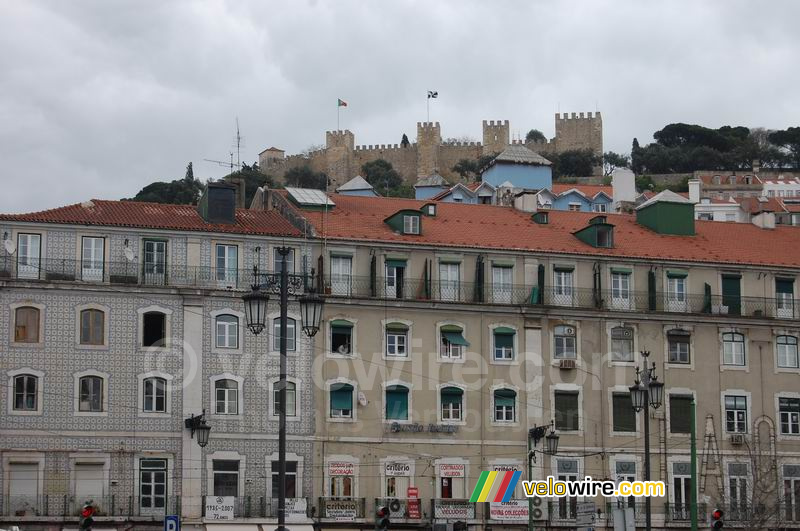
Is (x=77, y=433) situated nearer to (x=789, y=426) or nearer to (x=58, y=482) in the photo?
(x=58, y=482)

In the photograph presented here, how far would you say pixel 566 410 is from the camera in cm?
6038

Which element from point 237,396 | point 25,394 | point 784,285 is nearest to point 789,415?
point 784,285

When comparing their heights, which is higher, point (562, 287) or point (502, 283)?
point (502, 283)

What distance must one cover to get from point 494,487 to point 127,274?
1680 cm

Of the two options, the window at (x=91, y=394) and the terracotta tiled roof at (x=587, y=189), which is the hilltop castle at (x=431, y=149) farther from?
the window at (x=91, y=394)

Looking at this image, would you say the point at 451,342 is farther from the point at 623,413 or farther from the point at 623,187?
the point at 623,187

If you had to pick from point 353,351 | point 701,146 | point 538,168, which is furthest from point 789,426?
point 701,146

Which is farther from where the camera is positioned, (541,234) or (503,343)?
(541,234)

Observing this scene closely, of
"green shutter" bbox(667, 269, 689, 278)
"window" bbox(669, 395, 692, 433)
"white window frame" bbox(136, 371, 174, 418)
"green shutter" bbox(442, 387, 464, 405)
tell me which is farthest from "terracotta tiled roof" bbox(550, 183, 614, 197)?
"white window frame" bbox(136, 371, 174, 418)

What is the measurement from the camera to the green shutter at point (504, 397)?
59531 millimetres

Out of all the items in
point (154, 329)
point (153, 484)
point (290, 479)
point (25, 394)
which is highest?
point (154, 329)

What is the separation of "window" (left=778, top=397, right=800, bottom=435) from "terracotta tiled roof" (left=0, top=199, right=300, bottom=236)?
73.1ft

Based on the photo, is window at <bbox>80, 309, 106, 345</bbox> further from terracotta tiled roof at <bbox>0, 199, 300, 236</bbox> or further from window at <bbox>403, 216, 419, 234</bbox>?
window at <bbox>403, 216, 419, 234</bbox>

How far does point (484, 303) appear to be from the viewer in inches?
2361
